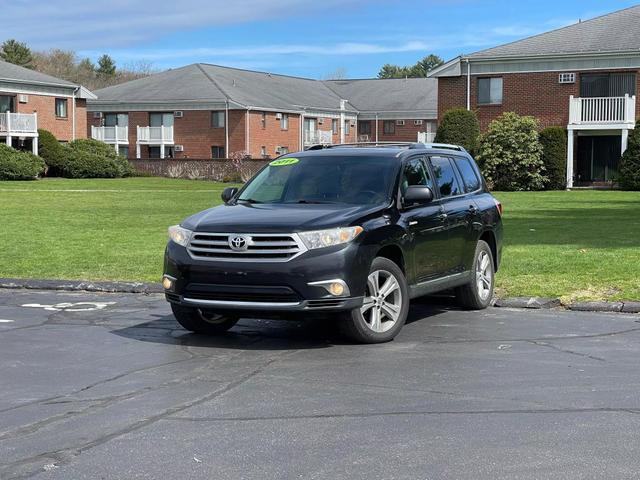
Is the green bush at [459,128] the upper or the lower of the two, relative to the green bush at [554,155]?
upper

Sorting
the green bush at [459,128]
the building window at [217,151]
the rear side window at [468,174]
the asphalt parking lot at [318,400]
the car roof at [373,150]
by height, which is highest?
the green bush at [459,128]

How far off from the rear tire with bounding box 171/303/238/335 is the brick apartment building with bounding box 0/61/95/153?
4908 cm

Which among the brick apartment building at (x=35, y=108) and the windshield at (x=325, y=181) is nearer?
the windshield at (x=325, y=181)

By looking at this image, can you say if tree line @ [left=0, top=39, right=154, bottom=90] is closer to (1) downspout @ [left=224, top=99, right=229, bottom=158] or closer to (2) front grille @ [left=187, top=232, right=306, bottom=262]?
(1) downspout @ [left=224, top=99, right=229, bottom=158]

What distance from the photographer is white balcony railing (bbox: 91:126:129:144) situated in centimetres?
6638

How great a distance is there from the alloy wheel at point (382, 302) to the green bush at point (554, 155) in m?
32.3

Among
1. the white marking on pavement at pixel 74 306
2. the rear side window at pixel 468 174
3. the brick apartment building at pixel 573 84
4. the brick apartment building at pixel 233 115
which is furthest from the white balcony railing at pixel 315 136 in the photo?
the white marking on pavement at pixel 74 306

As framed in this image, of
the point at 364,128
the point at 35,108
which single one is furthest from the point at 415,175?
the point at 364,128

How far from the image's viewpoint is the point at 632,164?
3797 cm

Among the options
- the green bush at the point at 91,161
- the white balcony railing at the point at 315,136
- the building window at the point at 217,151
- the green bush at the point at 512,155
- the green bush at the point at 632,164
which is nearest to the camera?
the green bush at the point at 632,164

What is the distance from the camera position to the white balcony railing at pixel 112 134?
66.4 m

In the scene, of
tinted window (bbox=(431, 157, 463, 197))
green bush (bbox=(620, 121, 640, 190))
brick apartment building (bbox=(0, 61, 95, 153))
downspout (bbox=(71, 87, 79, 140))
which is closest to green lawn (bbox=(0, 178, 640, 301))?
tinted window (bbox=(431, 157, 463, 197))

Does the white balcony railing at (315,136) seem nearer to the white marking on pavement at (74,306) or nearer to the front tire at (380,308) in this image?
the white marking on pavement at (74,306)

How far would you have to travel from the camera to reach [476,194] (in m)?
10.9
